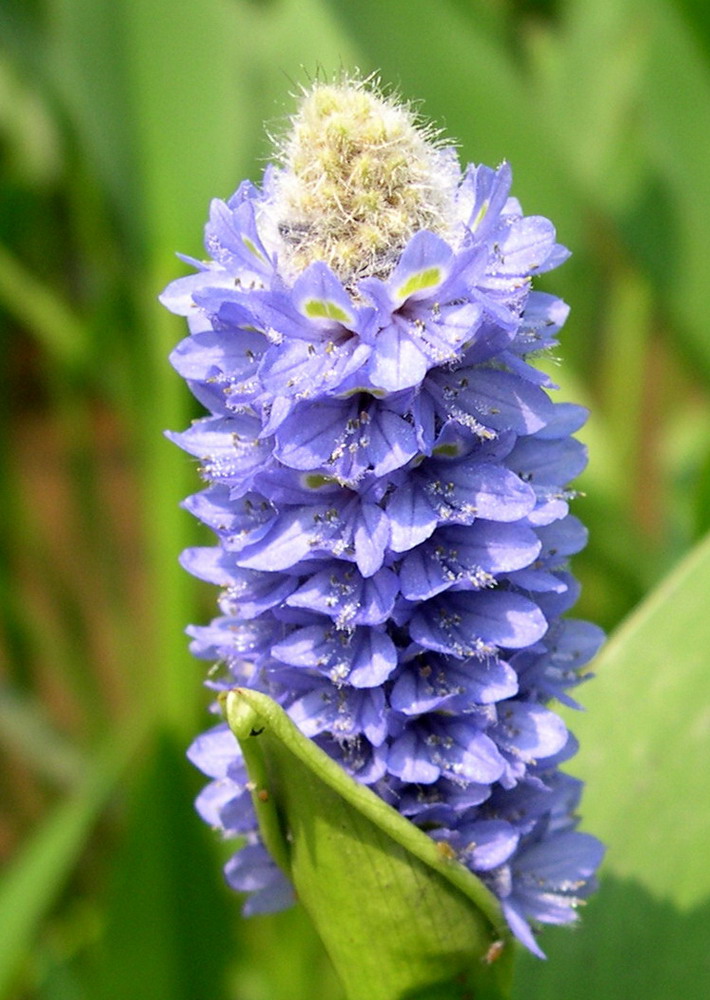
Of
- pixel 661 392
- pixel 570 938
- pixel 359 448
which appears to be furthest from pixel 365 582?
pixel 661 392

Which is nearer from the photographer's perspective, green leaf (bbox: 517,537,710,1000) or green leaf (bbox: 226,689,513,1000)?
green leaf (bbox: 226,689,513,1000)

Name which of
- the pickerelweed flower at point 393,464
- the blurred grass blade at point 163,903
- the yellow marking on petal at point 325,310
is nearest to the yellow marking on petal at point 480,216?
the pickerelweed flower at point 393,464

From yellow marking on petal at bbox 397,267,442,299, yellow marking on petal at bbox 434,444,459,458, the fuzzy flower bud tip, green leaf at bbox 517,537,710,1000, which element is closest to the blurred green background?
green leaf at bbox 517,537,710,1000

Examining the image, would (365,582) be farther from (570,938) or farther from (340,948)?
(570,938)

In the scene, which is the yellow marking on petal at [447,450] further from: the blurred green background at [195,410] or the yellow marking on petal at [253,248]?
the blurred green background at [195,410]

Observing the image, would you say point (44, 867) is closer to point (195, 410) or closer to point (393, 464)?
point (195, 410)

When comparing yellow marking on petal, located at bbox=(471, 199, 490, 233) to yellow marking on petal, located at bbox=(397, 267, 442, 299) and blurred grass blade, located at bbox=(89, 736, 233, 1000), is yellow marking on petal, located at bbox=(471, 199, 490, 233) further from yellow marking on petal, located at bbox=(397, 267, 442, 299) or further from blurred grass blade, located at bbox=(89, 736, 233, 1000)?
blurred grass blade, located at bbox=(89, 736, 233, 1000)

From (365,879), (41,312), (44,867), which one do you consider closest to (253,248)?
(365,879)
